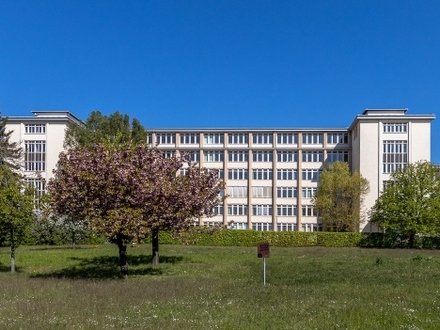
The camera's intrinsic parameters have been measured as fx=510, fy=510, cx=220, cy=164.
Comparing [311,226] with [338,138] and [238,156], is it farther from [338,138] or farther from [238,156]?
[238,156]

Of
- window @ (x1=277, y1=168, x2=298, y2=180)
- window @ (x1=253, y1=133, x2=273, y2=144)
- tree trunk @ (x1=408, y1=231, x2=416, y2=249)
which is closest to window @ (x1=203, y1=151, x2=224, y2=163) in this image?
window @ (x1=253, y1=133, x2=273, y2=144)

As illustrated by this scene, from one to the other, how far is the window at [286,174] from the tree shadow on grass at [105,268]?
164 feet

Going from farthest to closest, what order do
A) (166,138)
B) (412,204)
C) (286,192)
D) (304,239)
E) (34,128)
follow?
(166,138) < (286,192) < (34,128) < (304,239) < (412,204)

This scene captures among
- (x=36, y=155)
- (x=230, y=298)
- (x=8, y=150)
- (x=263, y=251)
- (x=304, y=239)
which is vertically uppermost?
(x=36, y=155)

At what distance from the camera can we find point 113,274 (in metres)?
25.4

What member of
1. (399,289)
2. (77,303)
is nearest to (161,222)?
(77,303)

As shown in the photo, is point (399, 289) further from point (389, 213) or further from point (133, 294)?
point (389, 213)

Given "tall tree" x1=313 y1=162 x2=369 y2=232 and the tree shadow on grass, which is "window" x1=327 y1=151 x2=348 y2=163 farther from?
the tree shadow on grass

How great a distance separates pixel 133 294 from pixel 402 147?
6307cm

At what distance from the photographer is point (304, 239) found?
186 feet

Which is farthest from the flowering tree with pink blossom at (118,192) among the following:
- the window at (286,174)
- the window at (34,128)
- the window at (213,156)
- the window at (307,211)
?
the window at (286,174)

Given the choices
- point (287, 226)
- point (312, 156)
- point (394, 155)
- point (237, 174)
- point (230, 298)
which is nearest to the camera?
point (230, 298)

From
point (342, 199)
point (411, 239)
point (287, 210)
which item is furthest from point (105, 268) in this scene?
point (287, 210)

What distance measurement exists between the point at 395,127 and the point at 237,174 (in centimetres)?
2566
